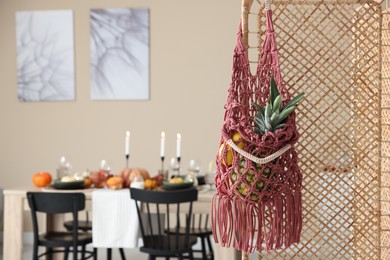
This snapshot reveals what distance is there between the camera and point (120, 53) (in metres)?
6.55

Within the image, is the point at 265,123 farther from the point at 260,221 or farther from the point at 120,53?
the point at 120,53

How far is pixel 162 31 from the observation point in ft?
Result: 21.4

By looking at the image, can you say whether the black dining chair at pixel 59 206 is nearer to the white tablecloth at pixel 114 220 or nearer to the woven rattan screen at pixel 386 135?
the white tablecloth at pixel 114 220

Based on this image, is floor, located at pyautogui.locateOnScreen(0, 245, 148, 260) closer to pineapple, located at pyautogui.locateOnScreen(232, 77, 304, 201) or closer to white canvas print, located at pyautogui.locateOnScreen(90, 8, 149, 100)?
white canvas print, located at pyautogui.locateOnScreen(90, 8, 149, 100)

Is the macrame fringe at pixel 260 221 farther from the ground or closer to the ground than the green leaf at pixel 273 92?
closer to the ground

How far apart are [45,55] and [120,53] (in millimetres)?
763

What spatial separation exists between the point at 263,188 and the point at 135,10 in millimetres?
4389

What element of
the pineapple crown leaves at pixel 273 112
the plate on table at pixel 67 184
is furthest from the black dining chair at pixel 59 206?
the pineapple crown leaves at pixel 273 112

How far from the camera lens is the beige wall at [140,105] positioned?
6.46 meters

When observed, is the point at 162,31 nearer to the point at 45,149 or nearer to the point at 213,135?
the point at 213,135

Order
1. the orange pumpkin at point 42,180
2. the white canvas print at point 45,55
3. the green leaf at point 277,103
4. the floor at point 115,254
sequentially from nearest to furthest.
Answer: the green leaf at point 277,103 → the orange pumpkin at point 42,180 → the floor at point 115,254 → the white canvas print at point 45,55

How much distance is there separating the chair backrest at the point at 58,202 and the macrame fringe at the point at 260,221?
6.66 feet

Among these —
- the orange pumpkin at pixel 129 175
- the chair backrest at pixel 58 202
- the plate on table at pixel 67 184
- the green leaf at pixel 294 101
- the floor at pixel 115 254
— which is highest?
the green leaf at pixel 294 101

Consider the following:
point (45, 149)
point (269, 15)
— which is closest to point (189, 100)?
point (45, 149)
